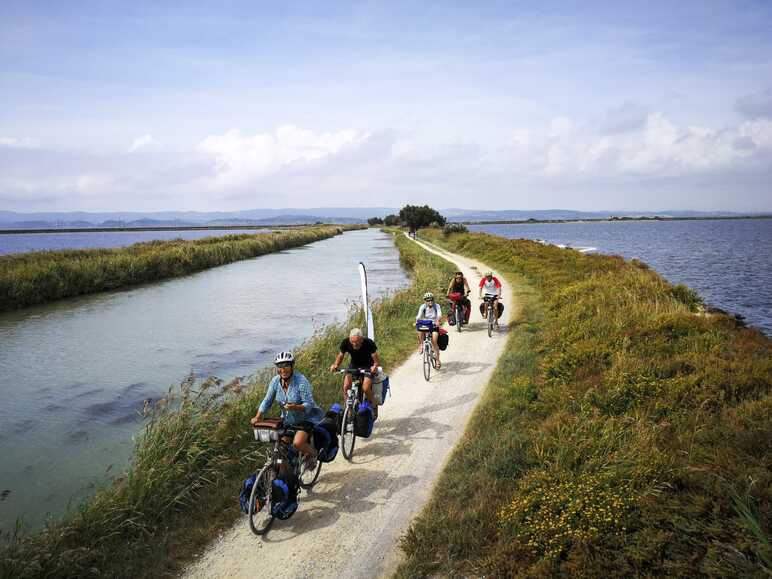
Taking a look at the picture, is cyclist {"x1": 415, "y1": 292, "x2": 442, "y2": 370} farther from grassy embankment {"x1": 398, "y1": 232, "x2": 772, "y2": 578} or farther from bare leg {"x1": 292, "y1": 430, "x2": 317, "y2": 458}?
bare leg {"x1": 292, "y1": 430, "x2": 317, "y2": 458}

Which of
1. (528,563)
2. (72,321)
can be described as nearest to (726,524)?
(528,563)

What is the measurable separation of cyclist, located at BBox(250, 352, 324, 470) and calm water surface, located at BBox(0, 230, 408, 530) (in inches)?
198

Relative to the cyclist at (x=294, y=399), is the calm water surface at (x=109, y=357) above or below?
below

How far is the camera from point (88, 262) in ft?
118

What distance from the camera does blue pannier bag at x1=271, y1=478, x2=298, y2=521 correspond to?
6797 mm

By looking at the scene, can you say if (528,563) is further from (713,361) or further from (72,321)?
(72,321)

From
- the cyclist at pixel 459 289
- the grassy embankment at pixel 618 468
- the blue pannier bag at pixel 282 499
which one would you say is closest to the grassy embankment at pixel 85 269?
the cyclist at pixel 459 289

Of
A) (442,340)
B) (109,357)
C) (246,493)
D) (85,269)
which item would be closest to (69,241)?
(85,269)

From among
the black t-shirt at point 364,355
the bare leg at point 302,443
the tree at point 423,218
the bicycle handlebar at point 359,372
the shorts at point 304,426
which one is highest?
the tree at point 423,218

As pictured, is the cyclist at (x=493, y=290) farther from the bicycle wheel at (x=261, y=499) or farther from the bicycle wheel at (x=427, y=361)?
the bicycle wheel at (x=261, y=499)

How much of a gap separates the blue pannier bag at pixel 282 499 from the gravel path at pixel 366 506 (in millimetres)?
285

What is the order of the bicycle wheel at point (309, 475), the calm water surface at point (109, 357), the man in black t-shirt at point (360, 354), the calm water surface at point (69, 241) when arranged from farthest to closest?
the calm water surface at point (69, 241), the calm water surface at point (109, 357), the man in black t-shirt at point (360, 354), the bicycle wheel at point (309, 475)

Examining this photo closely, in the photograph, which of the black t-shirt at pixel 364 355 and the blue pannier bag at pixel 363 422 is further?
the black t-shirt at pixel 364 355

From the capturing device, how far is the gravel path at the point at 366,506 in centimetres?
624
